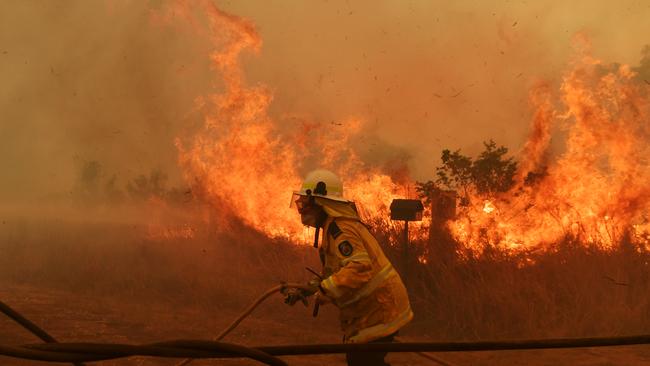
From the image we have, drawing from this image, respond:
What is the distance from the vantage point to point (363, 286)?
349 cm

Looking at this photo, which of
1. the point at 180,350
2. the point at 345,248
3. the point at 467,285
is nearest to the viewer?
the point at 180,350

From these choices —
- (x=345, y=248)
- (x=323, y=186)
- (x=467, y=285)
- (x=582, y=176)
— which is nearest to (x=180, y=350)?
(x=345, y=248)

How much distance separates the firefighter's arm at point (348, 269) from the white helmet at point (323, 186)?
0.43 metres

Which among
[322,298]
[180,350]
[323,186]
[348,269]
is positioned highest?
[323,186]

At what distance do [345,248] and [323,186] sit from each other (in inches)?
24.3

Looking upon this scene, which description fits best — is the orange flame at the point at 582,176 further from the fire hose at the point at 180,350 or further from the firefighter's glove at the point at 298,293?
the fire hose at the point at 180,350

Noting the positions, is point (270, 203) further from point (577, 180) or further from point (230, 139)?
point (577, 180)

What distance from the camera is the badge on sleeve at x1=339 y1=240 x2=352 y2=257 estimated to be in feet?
11.3

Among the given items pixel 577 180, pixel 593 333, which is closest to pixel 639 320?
pixel 593 333

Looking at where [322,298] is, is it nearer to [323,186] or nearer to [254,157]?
[323,186]

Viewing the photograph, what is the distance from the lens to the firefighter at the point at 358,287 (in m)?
3.32

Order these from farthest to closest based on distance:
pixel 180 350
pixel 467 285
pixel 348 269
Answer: pixel 467 285 < pixel 348 269 < pixel 180 350

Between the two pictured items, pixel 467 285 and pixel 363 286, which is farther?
pixel 467 285

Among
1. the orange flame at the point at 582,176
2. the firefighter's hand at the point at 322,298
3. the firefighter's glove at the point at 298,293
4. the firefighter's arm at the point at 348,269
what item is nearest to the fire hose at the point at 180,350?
the firefighter's arm at the point at 348,269
